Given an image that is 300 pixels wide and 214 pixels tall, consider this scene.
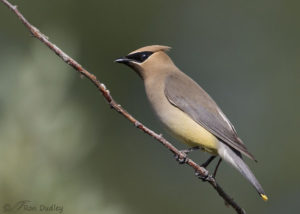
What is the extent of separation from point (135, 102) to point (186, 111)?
10.3ft

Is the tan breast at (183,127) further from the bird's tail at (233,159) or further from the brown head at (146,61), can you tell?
the brown head at (146,61)

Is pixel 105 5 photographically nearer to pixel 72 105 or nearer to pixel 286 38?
pixel 286 38

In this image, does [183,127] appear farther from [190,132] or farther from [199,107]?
[199,107]

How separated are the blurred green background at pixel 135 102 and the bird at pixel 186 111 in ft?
1.69

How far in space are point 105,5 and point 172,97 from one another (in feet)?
11.3

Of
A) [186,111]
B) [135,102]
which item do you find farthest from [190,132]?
[135,102]

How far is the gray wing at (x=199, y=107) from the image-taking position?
418 centimetres

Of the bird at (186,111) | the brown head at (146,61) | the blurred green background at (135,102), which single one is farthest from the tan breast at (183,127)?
the blurred green background at (135,102)

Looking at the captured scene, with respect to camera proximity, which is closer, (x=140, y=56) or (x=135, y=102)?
(x=140, y=56)

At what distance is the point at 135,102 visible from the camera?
7465mm

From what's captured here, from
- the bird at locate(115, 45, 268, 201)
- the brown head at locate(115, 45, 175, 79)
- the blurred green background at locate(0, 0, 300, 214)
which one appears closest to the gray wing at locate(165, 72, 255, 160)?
the bird at locate(115, 45, 268, 201)

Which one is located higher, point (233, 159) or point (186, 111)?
point (186, 111)

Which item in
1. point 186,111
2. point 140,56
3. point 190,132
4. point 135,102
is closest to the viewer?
point 190,132

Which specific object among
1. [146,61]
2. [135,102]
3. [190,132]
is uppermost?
[146,61]
